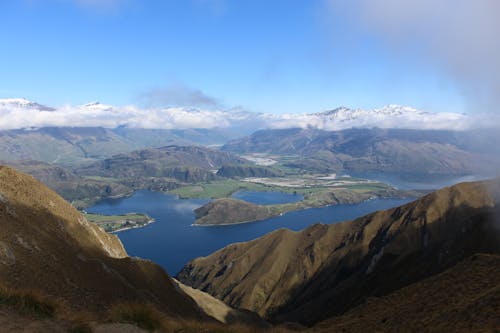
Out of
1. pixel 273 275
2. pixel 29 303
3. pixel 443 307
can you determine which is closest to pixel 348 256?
pixel 273 275

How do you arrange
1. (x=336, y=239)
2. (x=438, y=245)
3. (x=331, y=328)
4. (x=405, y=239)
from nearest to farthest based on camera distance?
(x=331, y=328)
(x=438, y=245)
(x=405, y=239)
(x=336, y=239)

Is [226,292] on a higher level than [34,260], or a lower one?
lower

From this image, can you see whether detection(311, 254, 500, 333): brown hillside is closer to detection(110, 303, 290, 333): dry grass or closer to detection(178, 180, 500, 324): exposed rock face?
detection(110, 303, 290, 333): dry grass

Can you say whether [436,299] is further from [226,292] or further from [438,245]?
[226,292]

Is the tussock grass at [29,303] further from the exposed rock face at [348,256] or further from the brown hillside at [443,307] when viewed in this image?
the exposed rock face at [348,256]

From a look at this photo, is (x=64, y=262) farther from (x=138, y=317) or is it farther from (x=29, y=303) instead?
(x=138, y=317)

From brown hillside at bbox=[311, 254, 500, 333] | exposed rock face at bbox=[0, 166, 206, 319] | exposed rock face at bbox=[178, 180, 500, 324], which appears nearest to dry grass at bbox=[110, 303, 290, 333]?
exposed rock face at bbox=[0, 166, 206, 319]

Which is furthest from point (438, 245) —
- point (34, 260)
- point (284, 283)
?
point (34, 260)
